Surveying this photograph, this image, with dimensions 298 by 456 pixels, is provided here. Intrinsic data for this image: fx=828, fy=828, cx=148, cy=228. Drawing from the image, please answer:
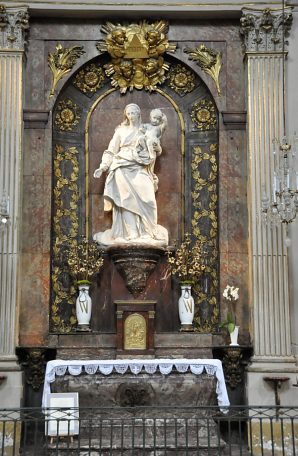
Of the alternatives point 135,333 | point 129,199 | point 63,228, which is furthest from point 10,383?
point 129,199

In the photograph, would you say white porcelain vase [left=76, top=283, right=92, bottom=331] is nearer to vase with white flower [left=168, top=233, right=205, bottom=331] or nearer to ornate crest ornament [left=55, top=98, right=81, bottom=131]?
vase with white flower [left=168, top=233, right=205, bottom=331]

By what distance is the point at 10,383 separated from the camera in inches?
441

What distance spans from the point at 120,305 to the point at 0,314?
166 cm

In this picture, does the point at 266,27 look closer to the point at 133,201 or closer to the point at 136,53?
the point at 136,53

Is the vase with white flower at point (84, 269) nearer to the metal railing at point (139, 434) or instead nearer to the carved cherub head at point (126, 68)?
the metal railing at point (139, 434)

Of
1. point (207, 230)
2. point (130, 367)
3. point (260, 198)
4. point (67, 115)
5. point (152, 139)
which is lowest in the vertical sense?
point (130, 367)

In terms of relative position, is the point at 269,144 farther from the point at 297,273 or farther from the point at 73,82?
the point at 73,82

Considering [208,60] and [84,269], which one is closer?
[84,269]

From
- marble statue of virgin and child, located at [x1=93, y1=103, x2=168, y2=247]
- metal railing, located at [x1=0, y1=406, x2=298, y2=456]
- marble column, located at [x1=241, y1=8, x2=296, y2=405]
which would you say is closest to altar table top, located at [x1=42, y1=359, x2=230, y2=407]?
metal railing, located at [x1=0, y1=406, x2=298, y2=456]

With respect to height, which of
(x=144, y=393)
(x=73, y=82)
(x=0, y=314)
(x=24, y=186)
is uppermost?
(x=73, y=82)

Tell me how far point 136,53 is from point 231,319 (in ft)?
14.1

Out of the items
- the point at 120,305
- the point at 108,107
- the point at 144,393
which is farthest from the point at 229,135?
the point at 144,393

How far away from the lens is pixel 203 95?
1286cm

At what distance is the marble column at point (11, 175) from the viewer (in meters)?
11.2
